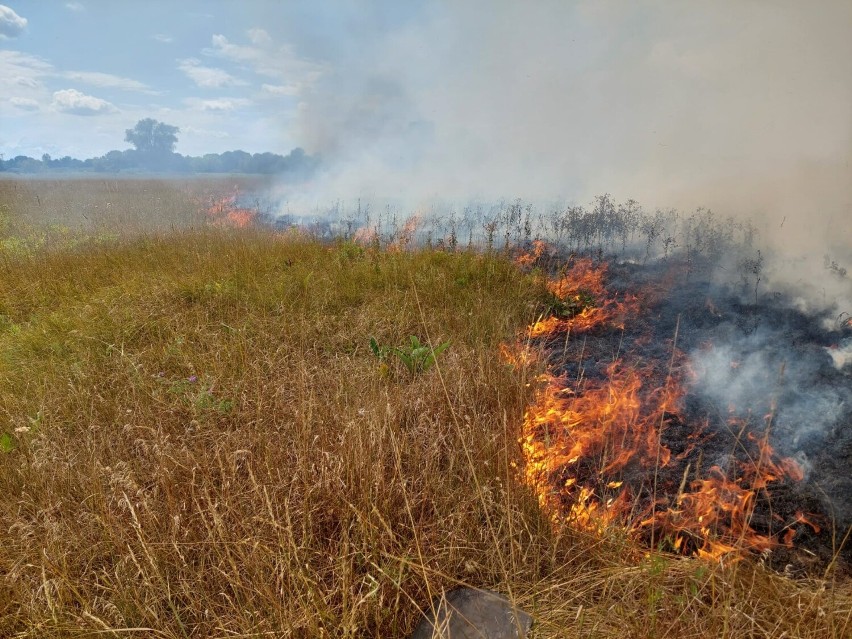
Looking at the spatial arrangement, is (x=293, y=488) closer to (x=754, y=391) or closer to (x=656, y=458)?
(x=656, y=458)

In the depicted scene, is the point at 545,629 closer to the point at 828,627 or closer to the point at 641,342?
the point at 828,627

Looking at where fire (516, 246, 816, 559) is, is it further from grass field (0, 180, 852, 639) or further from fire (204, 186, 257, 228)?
fire (204, 186, 257, 228)

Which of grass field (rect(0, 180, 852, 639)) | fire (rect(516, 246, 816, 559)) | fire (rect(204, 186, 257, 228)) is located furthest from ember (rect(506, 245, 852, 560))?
fire (rect(204, 186, 257, 228))

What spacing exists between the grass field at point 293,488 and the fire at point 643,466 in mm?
181

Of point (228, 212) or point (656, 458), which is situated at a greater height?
point (228, 212)

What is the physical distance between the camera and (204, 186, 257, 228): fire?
1365 cm

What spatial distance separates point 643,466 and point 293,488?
200 centimetres

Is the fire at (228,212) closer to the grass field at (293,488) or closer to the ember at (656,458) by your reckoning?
the grass field at (293,488)

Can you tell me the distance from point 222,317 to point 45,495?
104 inches

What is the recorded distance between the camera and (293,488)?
2.49m

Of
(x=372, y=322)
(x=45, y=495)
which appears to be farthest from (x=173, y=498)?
(x=372, y=322)

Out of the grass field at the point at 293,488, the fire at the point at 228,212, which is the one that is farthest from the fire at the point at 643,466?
the fire at the point at 228,212

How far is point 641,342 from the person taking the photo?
4.31 meters

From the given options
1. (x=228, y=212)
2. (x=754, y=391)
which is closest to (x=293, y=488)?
(x=754, y=391)
